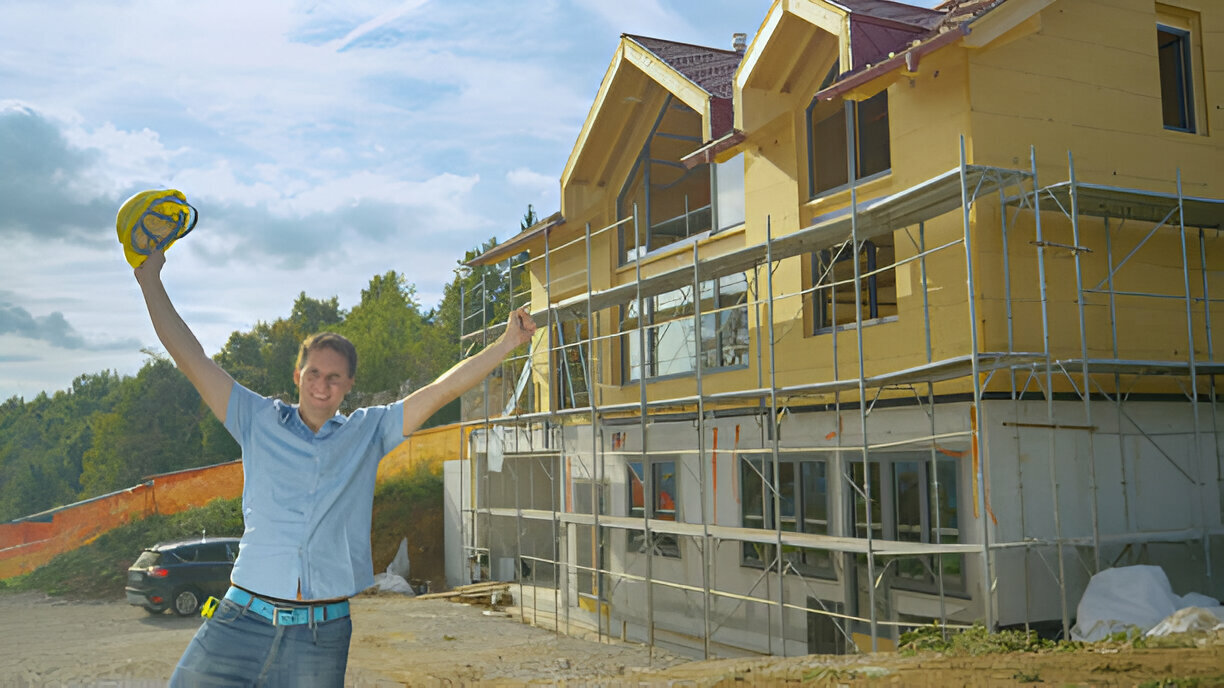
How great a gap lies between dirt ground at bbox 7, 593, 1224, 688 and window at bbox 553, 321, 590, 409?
4223 mm

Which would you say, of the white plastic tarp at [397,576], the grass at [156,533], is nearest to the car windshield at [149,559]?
the white plastic tarp at [397,576]

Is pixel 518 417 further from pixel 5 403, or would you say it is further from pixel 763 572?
pixel 5 403

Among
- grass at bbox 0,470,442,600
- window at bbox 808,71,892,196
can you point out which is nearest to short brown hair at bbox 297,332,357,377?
window at bbox 808,71,892,196

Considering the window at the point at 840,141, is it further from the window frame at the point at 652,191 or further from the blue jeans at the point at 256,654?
the blue jeans at the point at 256,654

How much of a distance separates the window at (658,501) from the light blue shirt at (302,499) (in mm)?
13244

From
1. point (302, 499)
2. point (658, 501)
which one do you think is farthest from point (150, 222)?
point (658, 501)

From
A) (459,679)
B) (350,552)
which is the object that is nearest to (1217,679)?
(350,552)

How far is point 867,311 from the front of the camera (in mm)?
12672

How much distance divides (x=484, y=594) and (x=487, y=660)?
20.4 ft

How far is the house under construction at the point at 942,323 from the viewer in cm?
1066

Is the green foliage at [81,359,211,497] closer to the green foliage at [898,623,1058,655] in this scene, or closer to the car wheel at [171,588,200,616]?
the car wheel at [171,588,200,616]

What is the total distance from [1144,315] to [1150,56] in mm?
3327

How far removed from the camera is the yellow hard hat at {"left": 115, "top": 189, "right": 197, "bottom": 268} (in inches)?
106

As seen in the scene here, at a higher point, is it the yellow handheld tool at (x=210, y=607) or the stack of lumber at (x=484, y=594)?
the yellow handheld tool at (x=210, y=607)
